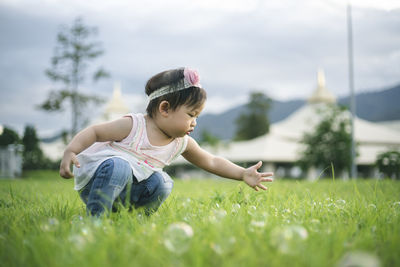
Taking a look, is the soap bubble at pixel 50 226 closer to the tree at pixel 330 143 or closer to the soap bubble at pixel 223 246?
the soap bubble at pixel 223 246

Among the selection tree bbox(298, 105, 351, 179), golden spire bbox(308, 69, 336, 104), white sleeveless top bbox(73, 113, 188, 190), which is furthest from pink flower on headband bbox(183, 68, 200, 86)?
golden spire bbox(308, 69, 336, 104)

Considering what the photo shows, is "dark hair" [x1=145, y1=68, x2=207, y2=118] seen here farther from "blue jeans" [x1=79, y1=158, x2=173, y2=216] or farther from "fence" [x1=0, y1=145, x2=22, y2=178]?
"fence" [x1=0, y1=145, x2=22, y2=178]

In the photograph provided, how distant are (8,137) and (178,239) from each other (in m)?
16.2

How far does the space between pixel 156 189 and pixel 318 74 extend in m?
45.1

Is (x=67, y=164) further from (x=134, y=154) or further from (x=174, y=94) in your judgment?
(x=174, y=94)

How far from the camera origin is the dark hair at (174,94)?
94.3 inches

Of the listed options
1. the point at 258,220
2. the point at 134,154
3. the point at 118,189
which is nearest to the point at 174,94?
the point at 134,154

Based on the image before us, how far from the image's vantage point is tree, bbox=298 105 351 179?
20.7 m

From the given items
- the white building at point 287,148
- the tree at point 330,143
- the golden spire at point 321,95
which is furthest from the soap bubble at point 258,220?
the golden spire at point 321,95

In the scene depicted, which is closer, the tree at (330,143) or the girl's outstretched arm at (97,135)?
the girl's outstretched arm at (97,135)

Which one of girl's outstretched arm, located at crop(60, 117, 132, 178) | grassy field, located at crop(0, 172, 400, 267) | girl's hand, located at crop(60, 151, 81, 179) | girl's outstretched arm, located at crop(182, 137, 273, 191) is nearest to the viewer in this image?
grassy field, located at crop(0, 172, 400, 267)

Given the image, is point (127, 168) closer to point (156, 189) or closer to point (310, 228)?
point (156, 189)

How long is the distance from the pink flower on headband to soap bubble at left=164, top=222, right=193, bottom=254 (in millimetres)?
1315

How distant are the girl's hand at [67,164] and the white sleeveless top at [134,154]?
19cm
